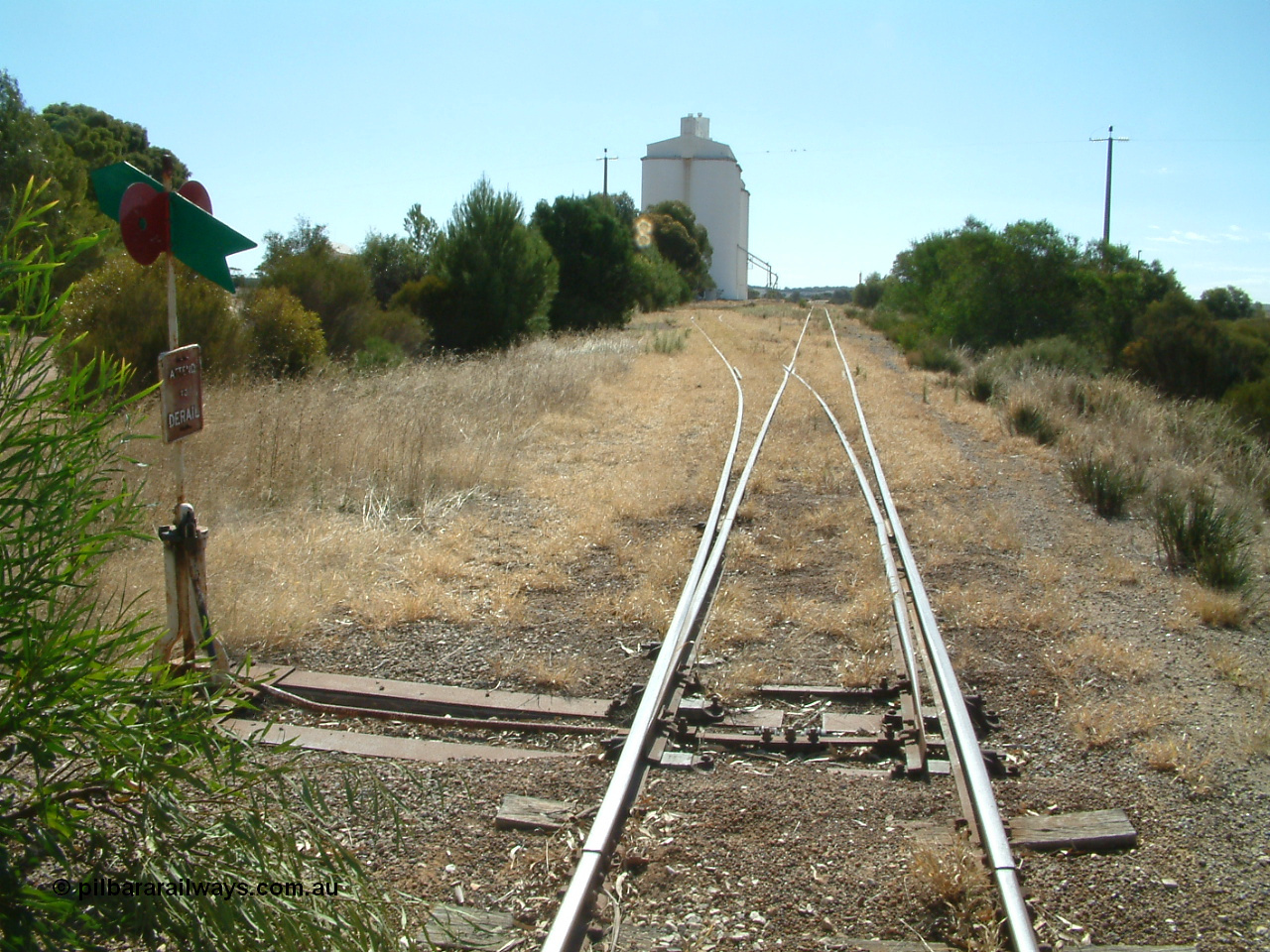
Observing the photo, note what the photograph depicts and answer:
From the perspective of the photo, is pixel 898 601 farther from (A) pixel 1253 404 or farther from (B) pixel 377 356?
(B) pixel 377 356

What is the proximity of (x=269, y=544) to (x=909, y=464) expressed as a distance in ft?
23.1

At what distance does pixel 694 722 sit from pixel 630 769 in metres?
0.80

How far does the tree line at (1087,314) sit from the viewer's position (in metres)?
21.9

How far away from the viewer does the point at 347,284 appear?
22.4m

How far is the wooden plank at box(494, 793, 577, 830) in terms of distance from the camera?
367 cm

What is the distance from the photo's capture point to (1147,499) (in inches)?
388

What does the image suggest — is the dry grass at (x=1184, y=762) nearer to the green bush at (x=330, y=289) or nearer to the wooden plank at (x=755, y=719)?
the wooden plank at (x=755, y=719)

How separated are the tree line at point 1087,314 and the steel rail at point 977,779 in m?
18.4

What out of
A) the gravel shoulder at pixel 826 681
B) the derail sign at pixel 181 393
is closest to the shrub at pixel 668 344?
the gravel shoulder at pixel 826 681

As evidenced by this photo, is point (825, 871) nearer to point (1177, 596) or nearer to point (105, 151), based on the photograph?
point (1177, 596)

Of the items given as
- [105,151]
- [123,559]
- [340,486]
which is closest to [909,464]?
[340,486]

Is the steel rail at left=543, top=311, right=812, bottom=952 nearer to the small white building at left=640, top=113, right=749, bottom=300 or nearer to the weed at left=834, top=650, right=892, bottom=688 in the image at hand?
the weed at left=834, top=650, right=892, bottom=688

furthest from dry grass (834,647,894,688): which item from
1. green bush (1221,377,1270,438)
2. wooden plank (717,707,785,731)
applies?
green bush (1221,377,1270,438)

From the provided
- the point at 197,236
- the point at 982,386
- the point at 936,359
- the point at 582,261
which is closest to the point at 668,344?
the point at 936,359
